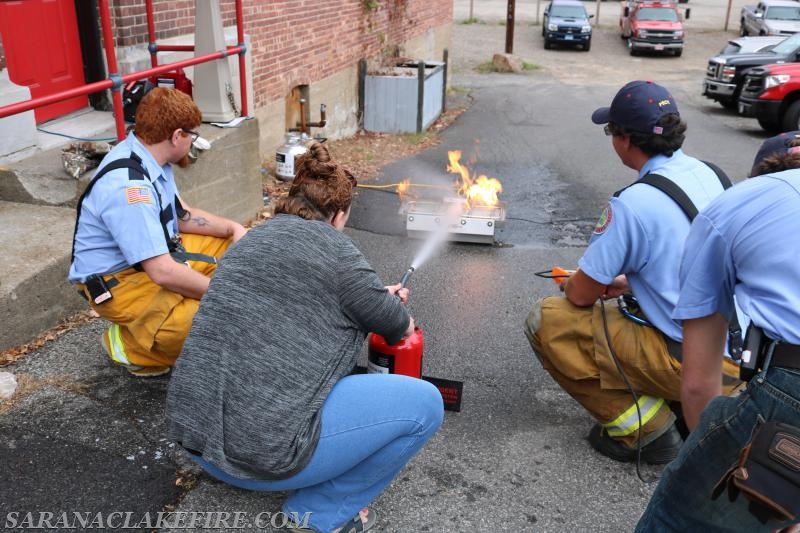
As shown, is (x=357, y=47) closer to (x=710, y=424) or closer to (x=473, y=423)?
(x=473, y=423)

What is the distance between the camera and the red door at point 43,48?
19.4 ft

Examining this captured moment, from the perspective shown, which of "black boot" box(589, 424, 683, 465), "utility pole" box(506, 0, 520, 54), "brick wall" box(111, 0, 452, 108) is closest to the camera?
"black boot" box(589, 424, 683, 465)

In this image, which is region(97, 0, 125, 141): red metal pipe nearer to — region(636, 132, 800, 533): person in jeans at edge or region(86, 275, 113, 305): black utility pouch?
region(86, 275, 113, 305): black utility pouch

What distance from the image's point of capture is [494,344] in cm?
475

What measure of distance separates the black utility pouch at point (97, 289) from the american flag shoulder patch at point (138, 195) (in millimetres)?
495

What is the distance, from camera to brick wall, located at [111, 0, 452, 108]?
6887mm

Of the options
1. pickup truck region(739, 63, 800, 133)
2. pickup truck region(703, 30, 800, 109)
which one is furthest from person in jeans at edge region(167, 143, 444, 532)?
pickup truck region(703, 30, 800, 109)

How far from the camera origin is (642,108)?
3.28 metres

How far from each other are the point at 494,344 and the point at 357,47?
9059mm

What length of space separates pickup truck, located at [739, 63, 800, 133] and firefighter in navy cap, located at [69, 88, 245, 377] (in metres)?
12.5

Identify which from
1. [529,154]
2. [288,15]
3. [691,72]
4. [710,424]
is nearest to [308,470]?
[710,424]

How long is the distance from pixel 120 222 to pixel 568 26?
27712 mm

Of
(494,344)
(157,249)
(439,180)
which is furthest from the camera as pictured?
(439,180)

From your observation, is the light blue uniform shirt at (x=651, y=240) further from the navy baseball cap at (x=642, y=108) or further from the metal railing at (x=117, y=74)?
the metal railing at (x=117, y=74)
